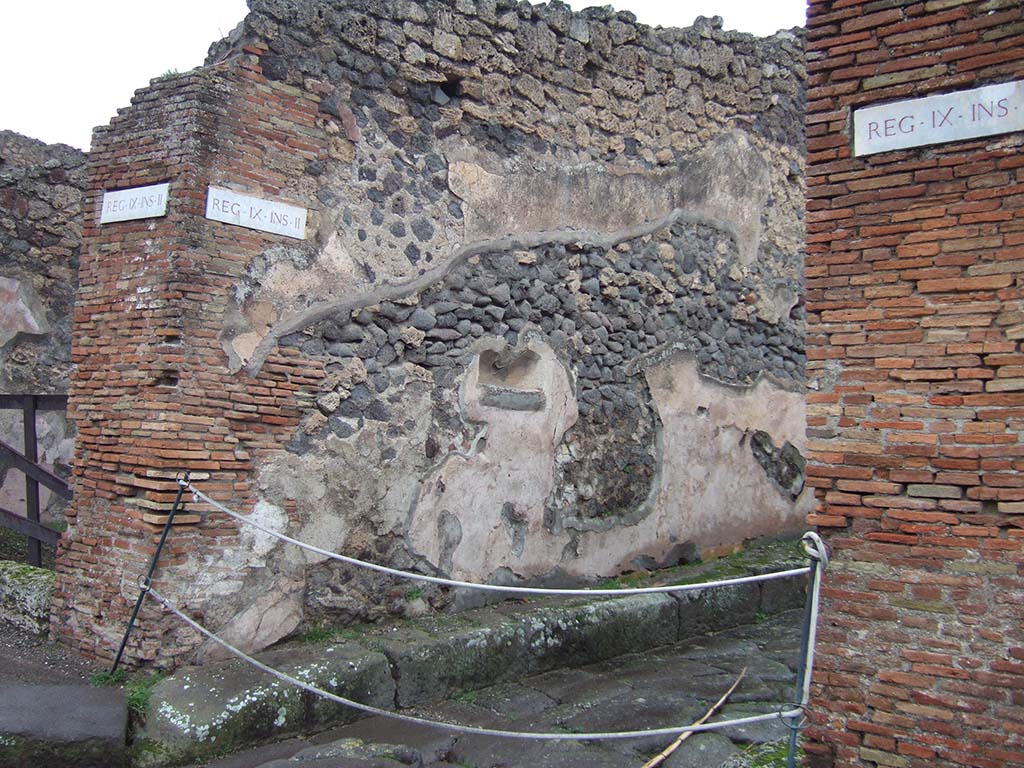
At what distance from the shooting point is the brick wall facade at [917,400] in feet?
9.39

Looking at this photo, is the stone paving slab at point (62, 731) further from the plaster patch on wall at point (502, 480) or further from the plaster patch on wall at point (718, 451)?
the plaster patch on wall at point (718, 451)

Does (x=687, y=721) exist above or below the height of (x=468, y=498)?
below

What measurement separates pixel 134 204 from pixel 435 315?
158 centimetres

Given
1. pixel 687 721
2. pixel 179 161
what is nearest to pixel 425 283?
pixel 179 161

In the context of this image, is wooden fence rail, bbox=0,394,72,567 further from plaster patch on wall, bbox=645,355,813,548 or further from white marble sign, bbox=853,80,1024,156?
white marble sign, bbox=853,80,1024,156

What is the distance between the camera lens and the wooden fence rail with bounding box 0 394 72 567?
5.28 m

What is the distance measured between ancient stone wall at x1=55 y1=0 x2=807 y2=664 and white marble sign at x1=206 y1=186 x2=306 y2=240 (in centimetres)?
5

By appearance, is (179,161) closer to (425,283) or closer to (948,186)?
(425,283)

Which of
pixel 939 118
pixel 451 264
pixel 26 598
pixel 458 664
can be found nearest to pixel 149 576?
pixel 26 598

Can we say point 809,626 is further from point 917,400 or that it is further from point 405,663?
point 405,663

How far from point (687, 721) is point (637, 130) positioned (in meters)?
3.75

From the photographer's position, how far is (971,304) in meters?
2.94

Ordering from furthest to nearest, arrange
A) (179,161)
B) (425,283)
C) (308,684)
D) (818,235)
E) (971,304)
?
(425,283) < (179,161) < (308,684) < (818,235) < (971,304)

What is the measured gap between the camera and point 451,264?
203 inches
